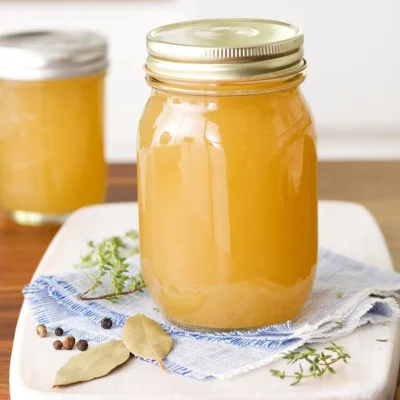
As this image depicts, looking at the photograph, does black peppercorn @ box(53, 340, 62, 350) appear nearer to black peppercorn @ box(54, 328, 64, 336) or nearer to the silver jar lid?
black peppercorn @ box(54, 328, 64, 336)

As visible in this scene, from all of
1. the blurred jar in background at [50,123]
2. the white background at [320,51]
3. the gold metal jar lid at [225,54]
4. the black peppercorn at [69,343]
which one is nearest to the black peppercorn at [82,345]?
the black peppercorn at [69,343]

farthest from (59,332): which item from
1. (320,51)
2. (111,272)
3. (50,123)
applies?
(320,51)

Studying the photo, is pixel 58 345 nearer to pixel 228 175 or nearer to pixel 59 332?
pixel 59 332

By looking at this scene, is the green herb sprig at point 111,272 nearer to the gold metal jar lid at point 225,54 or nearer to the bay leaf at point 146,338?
the bay leaf at point 146,338

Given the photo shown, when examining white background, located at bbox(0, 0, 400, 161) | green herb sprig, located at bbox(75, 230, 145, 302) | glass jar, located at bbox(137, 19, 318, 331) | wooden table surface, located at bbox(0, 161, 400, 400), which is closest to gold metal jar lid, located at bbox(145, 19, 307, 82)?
glass jar, located at bbox(137, 19, 318, 331)

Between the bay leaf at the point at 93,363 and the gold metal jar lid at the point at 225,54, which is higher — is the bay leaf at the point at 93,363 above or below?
below

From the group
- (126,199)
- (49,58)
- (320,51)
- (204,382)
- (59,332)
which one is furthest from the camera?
(320,51)
